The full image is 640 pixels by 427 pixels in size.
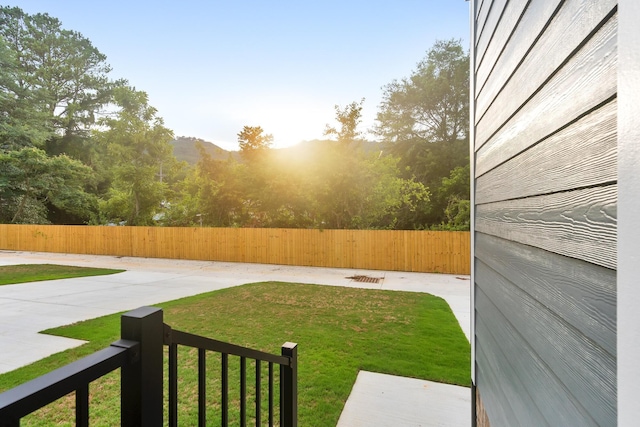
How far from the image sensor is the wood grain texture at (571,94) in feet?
1.90

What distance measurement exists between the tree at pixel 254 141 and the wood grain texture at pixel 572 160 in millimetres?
12337

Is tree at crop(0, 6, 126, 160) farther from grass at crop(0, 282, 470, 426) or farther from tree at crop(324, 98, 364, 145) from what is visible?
grass at crop(0, 282, 470, 426)

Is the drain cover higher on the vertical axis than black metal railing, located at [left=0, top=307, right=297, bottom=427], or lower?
lower

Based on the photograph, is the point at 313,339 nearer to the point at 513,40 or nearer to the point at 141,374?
the point at 141,374

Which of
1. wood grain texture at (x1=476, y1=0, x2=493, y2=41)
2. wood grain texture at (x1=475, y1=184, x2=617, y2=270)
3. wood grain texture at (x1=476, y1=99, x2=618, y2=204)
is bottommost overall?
wood grain texture at (x1=475, y1=184, x2=617, y2=270)

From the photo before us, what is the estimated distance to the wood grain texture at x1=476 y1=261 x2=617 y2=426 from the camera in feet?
1.95

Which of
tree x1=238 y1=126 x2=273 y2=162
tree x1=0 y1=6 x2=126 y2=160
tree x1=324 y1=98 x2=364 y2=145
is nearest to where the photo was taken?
tree x1=324 y1=98 x2=364 y2=145

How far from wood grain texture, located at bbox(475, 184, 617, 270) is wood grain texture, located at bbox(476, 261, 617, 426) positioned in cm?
19

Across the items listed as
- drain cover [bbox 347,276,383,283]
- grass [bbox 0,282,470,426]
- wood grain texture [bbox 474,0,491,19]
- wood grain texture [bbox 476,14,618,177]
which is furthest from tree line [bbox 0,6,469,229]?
wood grain texture [bbox 476,14,618,177]

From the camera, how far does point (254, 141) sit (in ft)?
42.3

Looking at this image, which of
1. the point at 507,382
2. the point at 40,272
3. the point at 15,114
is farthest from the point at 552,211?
the point at 15,114

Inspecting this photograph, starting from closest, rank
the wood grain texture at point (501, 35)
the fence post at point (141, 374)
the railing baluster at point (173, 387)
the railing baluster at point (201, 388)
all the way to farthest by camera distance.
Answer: the fence post at point (141, 374) < the railing baluster at point (173, 387) < the railing baluster at point (201, 388) < the wood grain texture at point (501, 35)

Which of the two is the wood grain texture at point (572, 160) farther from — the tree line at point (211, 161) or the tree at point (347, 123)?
the tree at point (347, 123)

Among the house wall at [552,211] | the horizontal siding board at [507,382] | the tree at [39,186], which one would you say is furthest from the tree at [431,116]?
the tree at [39,186]
